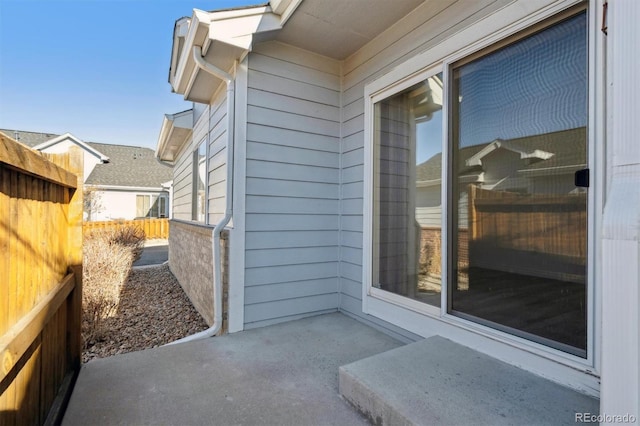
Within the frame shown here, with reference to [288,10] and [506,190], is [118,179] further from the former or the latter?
[506,190]

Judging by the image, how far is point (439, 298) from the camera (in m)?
2.40

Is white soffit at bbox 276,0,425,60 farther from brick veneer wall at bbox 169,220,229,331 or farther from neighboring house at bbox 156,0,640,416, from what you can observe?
brick veneer wall at bbox 169,220,229,331

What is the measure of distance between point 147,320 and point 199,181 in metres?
2.15

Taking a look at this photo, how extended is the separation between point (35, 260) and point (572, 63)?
2963mm

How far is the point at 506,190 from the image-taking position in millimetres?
1991

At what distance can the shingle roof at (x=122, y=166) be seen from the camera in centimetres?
1566

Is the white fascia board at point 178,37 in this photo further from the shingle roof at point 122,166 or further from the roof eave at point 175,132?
the shingle roof at point 122,166

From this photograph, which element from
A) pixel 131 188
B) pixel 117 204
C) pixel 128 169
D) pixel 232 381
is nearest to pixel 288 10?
pixel 232 381

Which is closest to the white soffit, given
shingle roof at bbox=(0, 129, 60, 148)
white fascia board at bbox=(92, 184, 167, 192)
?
white fascia board at bbox=(92, 184, 167, 192)

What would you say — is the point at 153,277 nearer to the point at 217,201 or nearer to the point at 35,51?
the point at 217,201

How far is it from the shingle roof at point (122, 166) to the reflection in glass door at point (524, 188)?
1555 centimetres

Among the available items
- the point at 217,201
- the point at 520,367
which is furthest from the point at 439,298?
the point at 217,201

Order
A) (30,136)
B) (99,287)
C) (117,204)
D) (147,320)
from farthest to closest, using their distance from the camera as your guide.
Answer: (30,136) < (117,204) < (147,320) < (99,287)

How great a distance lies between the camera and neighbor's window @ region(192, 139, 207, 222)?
4620 millimetres
